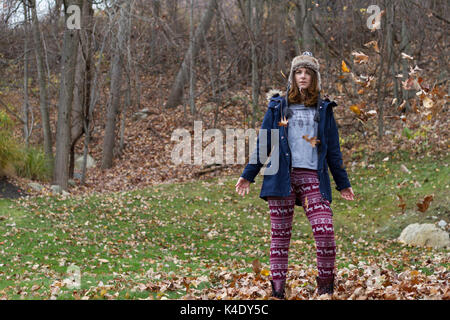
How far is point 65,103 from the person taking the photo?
16.4 metres

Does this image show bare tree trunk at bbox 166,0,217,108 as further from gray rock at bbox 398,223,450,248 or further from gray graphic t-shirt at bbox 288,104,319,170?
gray graphic t-shirt at bbox 288,104,319,170

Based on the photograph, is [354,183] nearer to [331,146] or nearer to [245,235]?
[245,235]

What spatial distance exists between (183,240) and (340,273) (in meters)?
5.42

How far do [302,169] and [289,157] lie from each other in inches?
6.3

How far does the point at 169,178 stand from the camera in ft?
65.3

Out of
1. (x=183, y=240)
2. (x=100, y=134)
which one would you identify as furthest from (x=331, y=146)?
(x=100, y=134)

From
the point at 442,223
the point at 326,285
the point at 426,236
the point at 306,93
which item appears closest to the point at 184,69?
the point at 442,223

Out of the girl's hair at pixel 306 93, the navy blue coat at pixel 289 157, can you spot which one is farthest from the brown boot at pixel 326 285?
the girl's hair at pixel 306 93

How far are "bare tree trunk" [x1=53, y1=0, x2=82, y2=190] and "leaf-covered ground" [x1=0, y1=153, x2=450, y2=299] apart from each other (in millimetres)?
2676

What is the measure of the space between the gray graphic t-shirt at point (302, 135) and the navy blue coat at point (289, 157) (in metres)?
0.04

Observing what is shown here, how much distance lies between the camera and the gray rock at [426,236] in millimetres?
10609

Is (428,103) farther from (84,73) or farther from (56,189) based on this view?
(84,73)

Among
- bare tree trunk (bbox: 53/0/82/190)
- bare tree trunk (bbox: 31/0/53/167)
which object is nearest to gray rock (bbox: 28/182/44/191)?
bare tree trunk (bbox: 53/0/82/190)

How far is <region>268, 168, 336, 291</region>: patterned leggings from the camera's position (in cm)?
449
